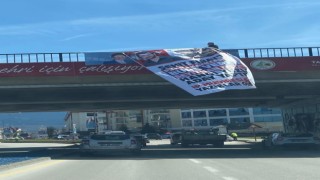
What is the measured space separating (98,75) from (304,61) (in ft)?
43.6

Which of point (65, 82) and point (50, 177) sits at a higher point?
point (65, 82)

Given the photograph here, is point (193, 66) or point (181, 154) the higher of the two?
point (193, 66)

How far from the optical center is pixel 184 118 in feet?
551

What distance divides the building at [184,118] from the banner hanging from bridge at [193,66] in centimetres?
12169

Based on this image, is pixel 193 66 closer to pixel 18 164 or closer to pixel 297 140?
pixel 297 140

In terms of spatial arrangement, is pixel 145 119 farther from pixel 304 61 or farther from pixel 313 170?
pixel 313 170

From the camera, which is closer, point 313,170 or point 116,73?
point 313,170

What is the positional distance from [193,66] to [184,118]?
138m

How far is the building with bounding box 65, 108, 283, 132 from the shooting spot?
160625mm

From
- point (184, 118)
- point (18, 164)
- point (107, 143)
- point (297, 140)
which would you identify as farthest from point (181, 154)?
point (184, 118)

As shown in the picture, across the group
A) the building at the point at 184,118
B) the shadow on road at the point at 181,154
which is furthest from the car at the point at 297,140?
the building at the point at 184,118

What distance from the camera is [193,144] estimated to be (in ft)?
122

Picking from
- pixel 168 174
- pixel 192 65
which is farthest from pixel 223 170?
pixel 192 65

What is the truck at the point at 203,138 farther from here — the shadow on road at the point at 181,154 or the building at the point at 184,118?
the building at the point at 184,118
